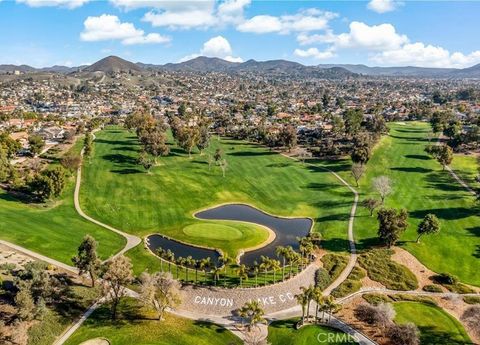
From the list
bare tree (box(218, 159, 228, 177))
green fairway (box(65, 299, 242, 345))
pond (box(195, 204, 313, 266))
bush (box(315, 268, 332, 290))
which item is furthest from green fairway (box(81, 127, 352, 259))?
green fairway (box(65, 299, 242, 345))

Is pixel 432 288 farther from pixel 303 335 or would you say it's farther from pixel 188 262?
pixel 188 262

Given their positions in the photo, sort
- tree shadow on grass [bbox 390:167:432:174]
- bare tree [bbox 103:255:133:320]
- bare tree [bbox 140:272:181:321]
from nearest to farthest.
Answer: bare tree [bbox 140:272:181:321]
bare tree [bbox 103:255:133:320]
tree shadow on grass [bbox 390:167:432:174]

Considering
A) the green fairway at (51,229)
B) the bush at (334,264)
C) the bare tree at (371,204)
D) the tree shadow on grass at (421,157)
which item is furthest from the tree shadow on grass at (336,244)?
the tree shadow on grass at (421,157)

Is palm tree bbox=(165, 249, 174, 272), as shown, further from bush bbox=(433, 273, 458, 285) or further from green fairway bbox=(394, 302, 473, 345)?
bush bbox=(433, 273, 458, 285)

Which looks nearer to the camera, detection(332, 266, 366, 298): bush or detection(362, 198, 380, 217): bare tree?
detection(332, 266, 366, 298): bush

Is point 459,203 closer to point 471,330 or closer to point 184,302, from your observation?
point 471,330

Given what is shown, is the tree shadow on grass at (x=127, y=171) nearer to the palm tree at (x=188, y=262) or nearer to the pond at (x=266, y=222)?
the pond at (x=266, y=222)

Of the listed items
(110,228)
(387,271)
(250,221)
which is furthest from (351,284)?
(110,228)
